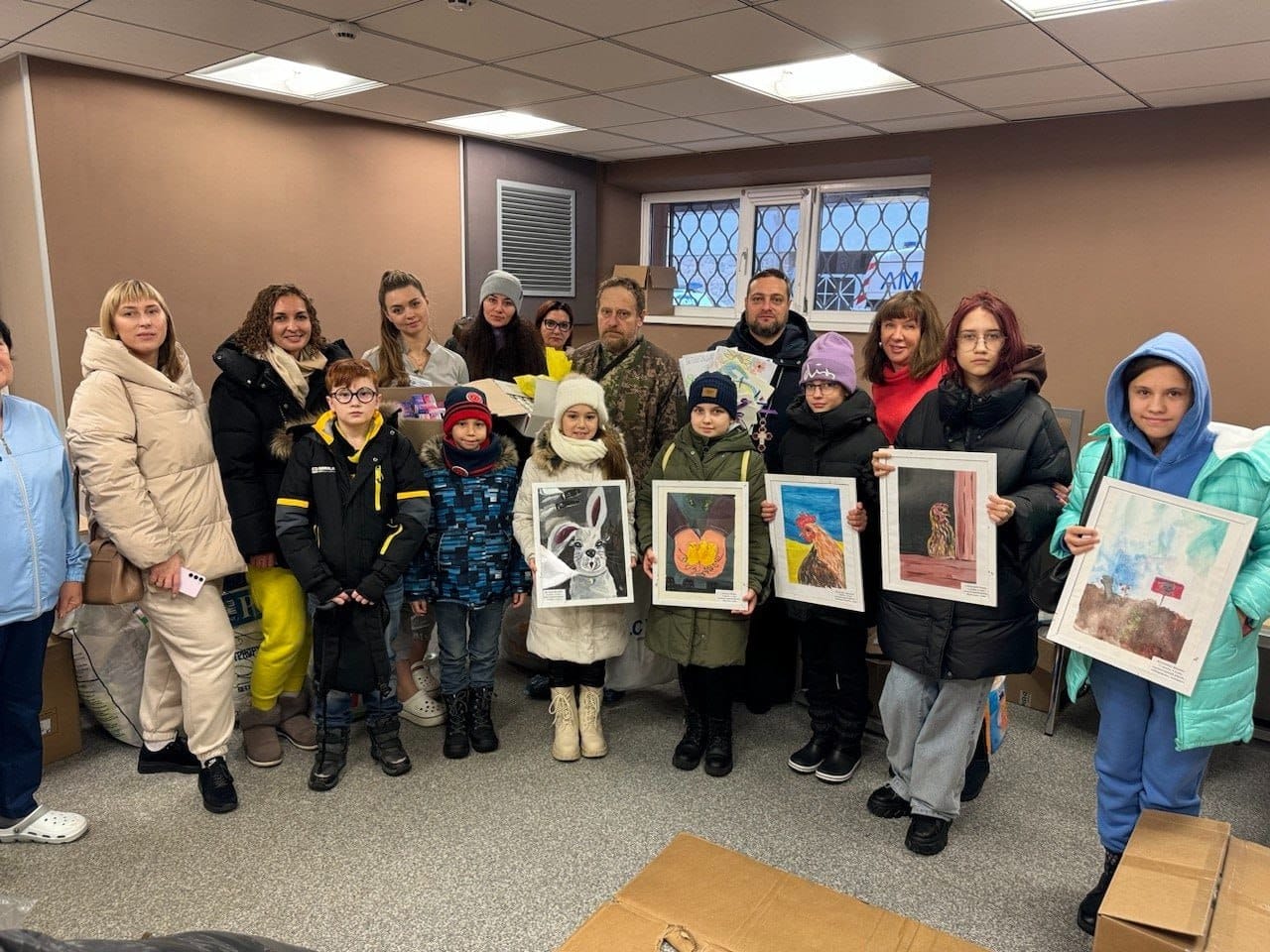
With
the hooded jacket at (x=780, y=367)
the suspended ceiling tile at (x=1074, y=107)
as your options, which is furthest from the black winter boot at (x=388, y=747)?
the suspended ceiling tile at (x=1074, y=107)

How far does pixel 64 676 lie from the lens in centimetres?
266

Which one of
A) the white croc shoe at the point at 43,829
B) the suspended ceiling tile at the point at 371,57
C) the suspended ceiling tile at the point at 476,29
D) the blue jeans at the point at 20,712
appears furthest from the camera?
the suspended ceiling tile at the point at 371,57

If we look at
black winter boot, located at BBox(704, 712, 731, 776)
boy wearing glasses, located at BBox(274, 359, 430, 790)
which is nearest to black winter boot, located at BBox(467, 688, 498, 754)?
boy wearing glasses, located at BBox(274, 359, 430, 790)

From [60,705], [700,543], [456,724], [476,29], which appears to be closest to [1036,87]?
[476,29]

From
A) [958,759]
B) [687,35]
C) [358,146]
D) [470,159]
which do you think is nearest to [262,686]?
[958,759]

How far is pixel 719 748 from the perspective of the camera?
271cm

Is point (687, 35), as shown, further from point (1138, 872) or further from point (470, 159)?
Result: point (1138, 872)

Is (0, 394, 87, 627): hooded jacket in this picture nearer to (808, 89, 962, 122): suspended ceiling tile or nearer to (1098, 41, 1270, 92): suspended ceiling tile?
(808, 89, 962, 122): suspended ceiling tile

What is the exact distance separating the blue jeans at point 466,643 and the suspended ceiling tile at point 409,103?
267cm

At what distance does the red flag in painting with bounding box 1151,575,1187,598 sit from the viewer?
5.60ft

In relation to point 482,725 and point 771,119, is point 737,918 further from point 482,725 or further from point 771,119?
point 771,119

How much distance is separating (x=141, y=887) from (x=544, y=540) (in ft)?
4.52

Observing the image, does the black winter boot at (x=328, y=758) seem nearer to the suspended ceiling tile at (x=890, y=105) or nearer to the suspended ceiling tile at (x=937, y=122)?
the suspended ceiling tile at (x=890, y=105)

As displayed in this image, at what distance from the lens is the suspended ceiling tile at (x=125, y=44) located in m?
3.01
